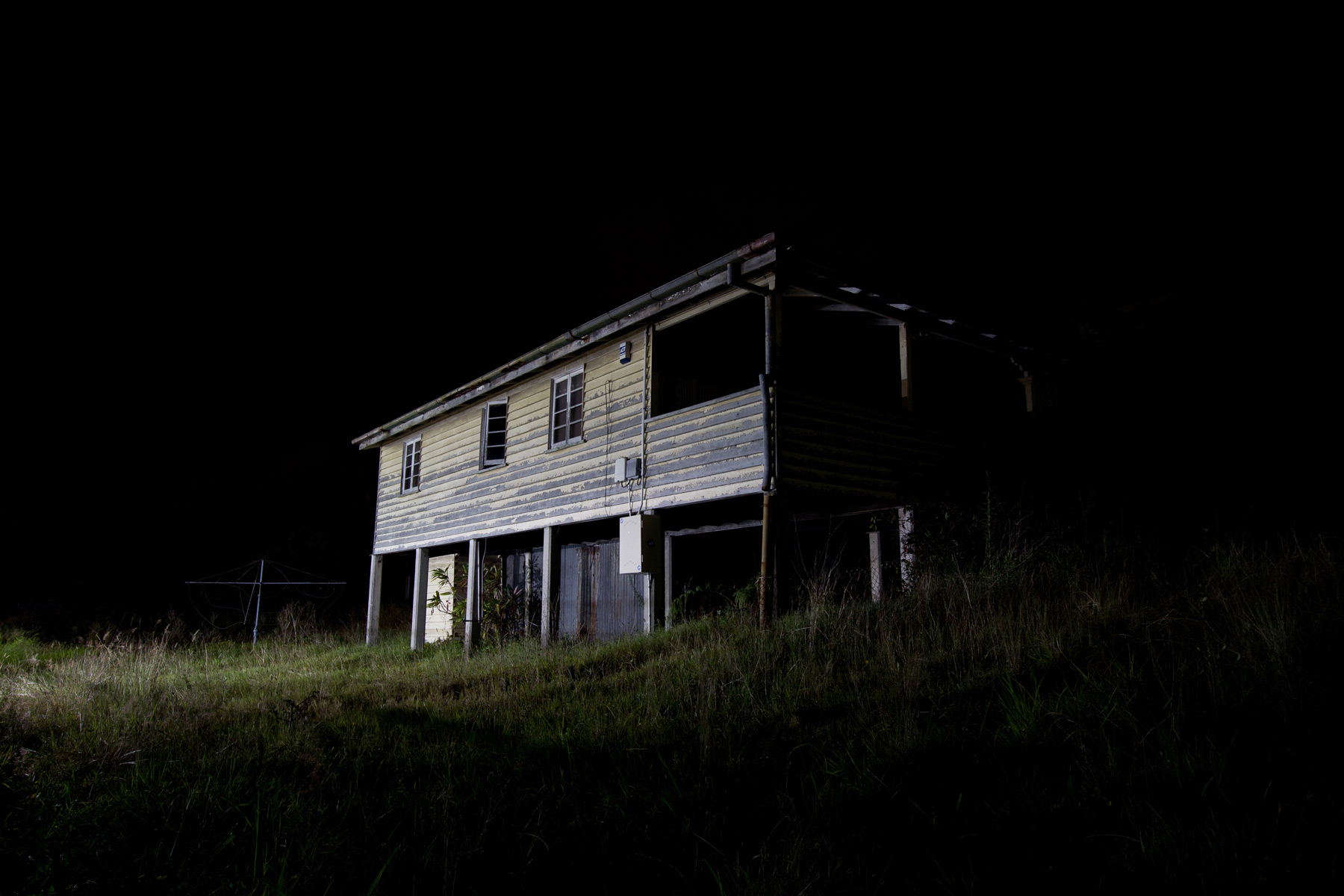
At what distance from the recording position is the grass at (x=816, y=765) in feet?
10.1

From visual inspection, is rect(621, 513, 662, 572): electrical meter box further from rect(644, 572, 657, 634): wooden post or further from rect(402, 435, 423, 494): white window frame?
rect(402, 435, 423, 494): white window frame

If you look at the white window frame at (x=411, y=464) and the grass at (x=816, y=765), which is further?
the white window frame at (x=411, y=464)

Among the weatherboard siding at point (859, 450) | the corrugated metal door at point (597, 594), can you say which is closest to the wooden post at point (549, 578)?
the corrugated metal door at point (597, 594)

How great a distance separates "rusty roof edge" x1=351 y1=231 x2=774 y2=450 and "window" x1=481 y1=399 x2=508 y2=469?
20.8 inches

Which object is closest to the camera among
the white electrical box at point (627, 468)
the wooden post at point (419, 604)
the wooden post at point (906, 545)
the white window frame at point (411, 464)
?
the wooden post at point (906, 545)

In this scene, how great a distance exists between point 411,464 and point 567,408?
6833mm

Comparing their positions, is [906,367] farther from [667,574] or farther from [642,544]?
[667,574]

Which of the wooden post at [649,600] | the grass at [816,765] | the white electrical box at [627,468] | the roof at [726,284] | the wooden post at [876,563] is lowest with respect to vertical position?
the grass at [816,765]

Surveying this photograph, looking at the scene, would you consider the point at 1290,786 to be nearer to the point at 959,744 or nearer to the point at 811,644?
the point at 959,744

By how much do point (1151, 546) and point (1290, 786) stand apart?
4439mm

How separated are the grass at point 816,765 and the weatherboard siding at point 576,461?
2.74 meters

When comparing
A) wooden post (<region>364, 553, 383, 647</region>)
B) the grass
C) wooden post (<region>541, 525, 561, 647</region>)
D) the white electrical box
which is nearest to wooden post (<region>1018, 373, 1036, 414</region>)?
the grass

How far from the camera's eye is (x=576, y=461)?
11625mm

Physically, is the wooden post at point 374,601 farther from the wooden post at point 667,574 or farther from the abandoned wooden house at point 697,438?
the wooden post at point 667,574
